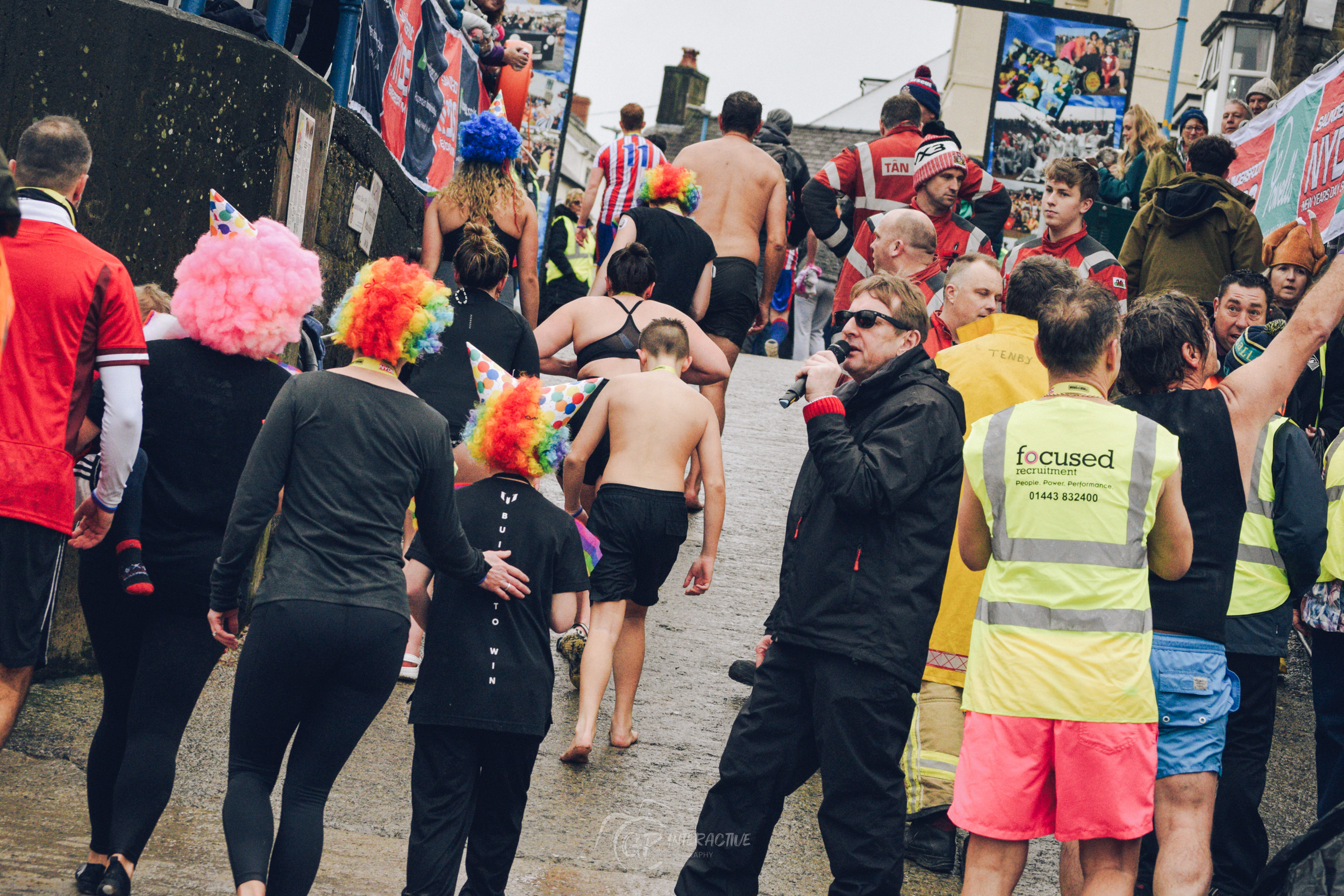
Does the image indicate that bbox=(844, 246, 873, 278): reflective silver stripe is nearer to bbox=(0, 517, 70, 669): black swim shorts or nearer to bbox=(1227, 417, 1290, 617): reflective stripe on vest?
bbox=(1227, 417, 1290, 617): reflective stripe on vest

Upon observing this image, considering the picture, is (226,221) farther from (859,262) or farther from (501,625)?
(859,262)

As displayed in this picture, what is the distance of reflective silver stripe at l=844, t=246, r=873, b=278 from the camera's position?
652cm

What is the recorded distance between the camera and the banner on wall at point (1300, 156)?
7777mm

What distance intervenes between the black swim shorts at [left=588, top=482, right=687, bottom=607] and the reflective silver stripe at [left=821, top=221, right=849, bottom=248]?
2.69 metres

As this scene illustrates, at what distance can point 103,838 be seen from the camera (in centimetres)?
365

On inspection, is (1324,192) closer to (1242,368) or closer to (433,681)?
(1242,368)

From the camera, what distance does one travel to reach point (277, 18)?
20.8ft

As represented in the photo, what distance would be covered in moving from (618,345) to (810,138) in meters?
31.6

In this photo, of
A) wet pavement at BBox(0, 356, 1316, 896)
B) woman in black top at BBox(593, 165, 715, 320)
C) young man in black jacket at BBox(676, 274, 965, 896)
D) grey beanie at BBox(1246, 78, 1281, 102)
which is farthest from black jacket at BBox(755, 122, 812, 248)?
young man in black jacket at BBox(676, 274, 965, 896)

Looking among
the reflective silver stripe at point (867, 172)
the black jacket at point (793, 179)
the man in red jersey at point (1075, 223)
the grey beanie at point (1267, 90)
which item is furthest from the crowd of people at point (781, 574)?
the grey beanie at point (1267, 90)

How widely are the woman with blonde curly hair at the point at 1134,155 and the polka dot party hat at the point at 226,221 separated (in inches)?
313

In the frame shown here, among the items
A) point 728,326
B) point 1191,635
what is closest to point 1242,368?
point 1191,635

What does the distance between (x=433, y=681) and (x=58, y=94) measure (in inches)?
118

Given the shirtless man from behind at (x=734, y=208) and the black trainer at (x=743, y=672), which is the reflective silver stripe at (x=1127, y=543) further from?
the shirtless man from behind at (x=734, y=208)
